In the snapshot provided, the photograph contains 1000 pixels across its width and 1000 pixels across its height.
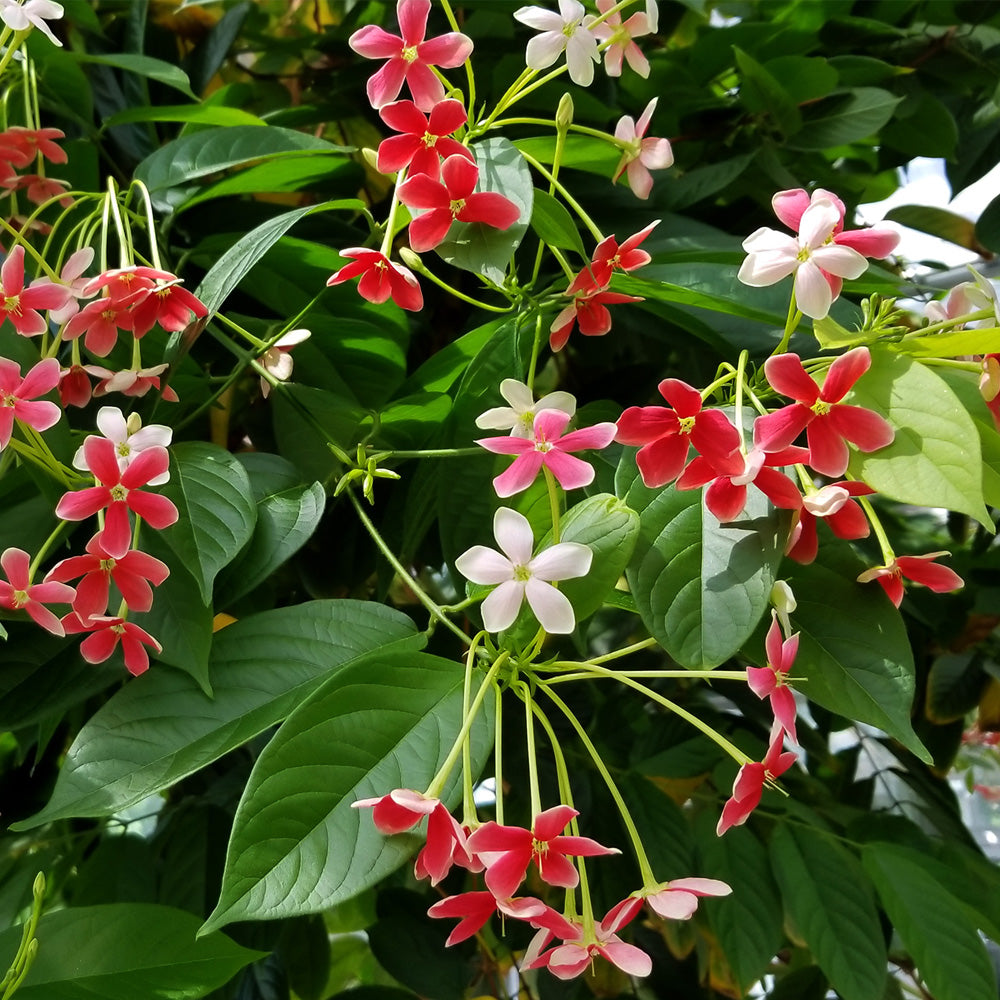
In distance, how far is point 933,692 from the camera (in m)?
0.85

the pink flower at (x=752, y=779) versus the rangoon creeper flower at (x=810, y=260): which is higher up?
the rangoon creeper flower at (x=810, y=260)

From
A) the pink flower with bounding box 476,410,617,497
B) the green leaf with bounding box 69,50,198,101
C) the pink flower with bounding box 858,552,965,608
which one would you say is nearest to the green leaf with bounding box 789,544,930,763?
the pink flower with bounding box 858,552,965,608

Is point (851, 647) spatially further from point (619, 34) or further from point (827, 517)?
point (619, 34)

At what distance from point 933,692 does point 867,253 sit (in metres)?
0.60

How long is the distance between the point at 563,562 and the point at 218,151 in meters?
0.36

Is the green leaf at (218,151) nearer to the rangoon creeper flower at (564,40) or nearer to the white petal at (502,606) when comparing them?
the rangoon creeper flower at (564,40)

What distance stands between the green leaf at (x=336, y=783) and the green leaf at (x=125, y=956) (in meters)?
0.13

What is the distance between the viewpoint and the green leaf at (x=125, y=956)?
428 mm

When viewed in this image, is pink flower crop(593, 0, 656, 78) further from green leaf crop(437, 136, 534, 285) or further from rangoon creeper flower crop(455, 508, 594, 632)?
rangoon creeper flower crop(455, 508, 594, 632)

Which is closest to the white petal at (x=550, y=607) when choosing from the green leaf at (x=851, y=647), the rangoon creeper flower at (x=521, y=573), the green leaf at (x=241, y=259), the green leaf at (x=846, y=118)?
the rangoon creeper flower at (x=521, y=573)

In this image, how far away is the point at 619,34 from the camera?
1.55ft

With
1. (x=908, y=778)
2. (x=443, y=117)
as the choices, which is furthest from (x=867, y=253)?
(x=908, y=778)

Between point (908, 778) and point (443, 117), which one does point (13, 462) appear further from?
point (908, 778)

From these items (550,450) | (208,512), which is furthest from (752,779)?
(208,512)
